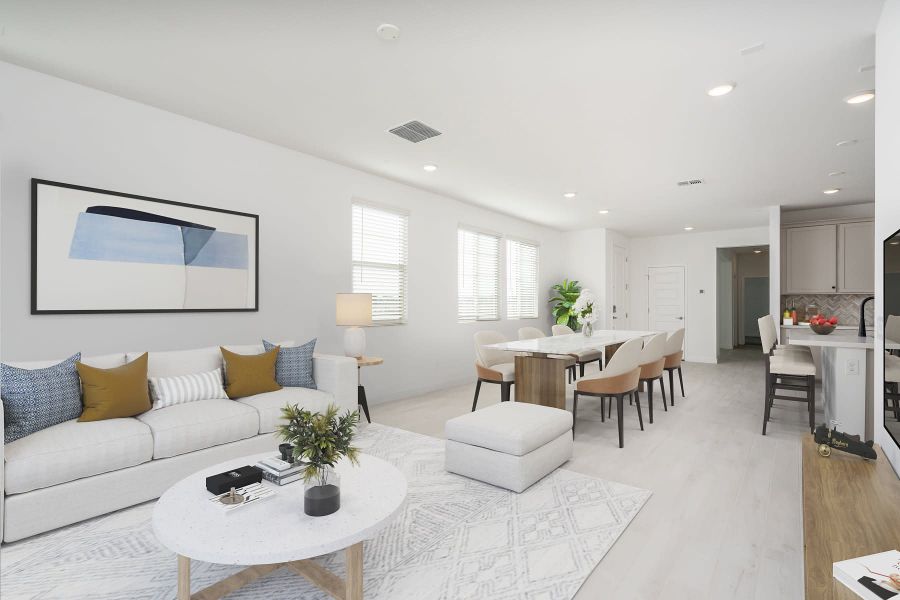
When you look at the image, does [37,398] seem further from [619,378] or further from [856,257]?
[856,257]

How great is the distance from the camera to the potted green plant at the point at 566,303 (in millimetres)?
8266

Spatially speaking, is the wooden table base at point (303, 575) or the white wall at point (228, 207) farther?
the white wall at point (228, 207)

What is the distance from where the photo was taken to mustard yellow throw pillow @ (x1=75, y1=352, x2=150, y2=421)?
2693 millimetres

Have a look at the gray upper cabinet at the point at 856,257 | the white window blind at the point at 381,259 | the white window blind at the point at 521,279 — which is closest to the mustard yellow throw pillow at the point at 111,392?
the white window blind at the point at 381,259

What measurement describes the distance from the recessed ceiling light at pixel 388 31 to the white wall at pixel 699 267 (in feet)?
27.6

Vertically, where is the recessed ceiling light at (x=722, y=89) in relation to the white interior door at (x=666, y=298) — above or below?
above

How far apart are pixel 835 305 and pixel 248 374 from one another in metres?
8.22

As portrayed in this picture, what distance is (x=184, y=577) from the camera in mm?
1696

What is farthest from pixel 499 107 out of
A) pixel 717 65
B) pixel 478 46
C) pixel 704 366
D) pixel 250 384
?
pixel 704 366

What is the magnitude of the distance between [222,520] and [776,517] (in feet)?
9.27

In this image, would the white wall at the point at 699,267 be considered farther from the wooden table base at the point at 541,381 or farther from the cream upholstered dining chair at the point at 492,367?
the wooden table base at the point at 541,381

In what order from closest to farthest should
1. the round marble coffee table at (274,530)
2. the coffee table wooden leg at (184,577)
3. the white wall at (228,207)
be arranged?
1. the round marble coffee table at (274,530)
2. the coffee table wooden leg at (184,577)
3. the white wall at (228,207)

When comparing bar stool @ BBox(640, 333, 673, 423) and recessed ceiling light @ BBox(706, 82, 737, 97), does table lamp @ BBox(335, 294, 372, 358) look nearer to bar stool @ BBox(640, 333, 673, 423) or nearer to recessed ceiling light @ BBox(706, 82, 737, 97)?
bar stool @ BBox(640, 333, 673, 423)

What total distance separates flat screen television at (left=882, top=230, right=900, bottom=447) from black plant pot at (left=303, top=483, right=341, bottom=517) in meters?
2.29
